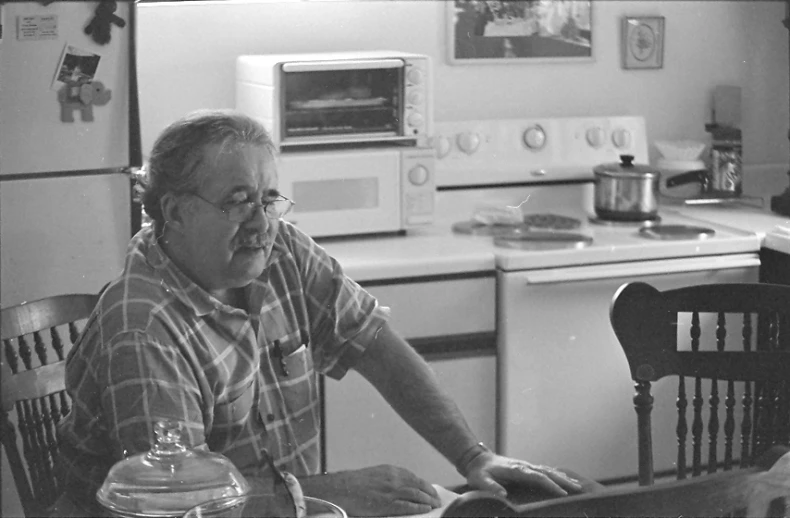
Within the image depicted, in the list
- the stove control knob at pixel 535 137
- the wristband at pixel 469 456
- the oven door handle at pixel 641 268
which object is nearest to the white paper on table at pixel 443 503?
the wristband at pixel 469 456

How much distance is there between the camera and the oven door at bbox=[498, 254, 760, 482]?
9.09 ft

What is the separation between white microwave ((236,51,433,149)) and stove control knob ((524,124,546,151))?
1.63ft

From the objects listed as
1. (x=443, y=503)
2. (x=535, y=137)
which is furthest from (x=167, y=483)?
(x=535, y=137)

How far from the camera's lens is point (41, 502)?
1663 millimetres

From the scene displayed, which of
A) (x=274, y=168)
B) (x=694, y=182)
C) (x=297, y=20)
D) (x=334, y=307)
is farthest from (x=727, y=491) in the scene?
(x=694, y=182)

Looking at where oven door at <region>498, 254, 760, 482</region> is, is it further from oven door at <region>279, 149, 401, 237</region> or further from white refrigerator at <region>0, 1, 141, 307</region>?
white refrigerator at <region>0, 1, 141, 307</region>

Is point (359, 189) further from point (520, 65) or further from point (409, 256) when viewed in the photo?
point (520, 65)

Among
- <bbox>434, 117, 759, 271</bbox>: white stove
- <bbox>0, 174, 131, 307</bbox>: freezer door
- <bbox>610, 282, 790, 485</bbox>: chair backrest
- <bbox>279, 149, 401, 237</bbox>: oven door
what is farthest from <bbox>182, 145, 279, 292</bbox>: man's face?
<bbox>434, 117, 759, 271</bbox>: white stove

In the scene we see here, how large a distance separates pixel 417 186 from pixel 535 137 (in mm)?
556

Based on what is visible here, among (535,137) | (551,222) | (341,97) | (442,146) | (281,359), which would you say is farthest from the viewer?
(535,137)

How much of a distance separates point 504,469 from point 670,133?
7.55 ft

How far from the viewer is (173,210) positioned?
1516 millimetres

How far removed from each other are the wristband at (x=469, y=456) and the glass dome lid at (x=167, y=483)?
70cm

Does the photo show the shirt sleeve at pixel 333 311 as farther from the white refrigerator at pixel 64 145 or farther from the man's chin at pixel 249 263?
the white refrigerator at pixel 64 145
